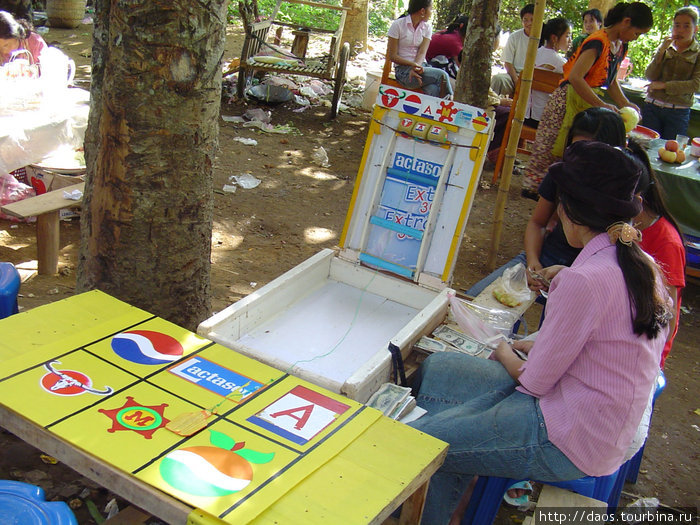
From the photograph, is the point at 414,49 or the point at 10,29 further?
the point at 414,49

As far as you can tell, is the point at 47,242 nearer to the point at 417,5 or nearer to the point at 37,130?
the point at 37,130

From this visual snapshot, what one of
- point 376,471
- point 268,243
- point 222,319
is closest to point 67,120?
point 268,243

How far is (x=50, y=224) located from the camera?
13.2ft

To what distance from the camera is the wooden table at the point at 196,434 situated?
166 centimetres

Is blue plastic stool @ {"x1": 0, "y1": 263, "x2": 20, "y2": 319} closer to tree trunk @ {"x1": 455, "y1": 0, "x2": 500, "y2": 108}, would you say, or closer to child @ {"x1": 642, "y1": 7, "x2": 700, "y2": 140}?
tree trunk @ {"x1": 455, "y1": 0, "x2": 500, "y2": 108}

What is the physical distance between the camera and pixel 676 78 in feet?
21.5

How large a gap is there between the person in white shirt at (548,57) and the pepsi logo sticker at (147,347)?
5221mm

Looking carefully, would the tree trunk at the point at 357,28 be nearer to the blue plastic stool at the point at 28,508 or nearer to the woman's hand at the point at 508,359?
the woman's hand at the point at 508,359

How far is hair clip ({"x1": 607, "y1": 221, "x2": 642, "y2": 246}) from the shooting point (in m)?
2.07

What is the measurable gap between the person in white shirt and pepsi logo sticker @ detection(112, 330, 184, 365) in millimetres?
5221

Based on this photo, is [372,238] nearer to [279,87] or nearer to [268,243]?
[268,243]

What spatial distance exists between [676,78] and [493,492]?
5.69 metres

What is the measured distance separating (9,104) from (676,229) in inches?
170

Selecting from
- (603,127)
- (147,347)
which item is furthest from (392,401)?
(603,127)
